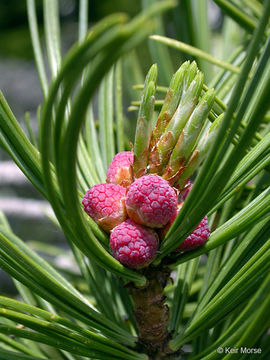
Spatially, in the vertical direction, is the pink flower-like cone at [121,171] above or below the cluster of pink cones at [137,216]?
above

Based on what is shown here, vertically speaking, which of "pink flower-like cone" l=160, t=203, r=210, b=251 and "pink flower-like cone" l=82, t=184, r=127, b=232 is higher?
"pink flower-like cone" l=82, t=184, r=127, b=232

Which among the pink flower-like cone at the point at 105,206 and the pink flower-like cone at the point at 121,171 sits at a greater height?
the pink flower-like cone at the point at 121,171

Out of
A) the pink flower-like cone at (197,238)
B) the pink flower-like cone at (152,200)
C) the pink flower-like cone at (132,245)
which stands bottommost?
the pink flower-like cone at (197,238)

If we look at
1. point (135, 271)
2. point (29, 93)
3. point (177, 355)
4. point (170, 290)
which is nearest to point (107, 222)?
point (135, 271)

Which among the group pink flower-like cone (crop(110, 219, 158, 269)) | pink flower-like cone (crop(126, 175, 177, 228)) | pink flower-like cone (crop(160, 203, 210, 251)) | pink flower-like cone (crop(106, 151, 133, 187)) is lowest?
pink flower-like cone (crop(160, 203, 210, 251))
